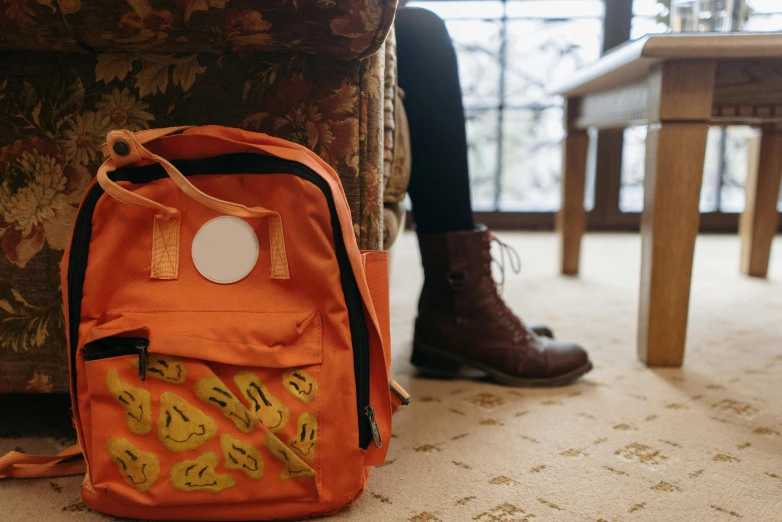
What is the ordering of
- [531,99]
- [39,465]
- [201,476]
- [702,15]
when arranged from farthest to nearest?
1. [531,99]
2. [702,15]
3. [39,465]
4. [201,476]

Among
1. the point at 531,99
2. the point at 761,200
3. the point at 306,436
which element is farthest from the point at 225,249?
the point at 531,99

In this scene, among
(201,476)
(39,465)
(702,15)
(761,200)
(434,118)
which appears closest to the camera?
(201,476)

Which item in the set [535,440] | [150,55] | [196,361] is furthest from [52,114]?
[535,440]

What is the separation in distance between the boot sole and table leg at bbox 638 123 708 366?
0.14m

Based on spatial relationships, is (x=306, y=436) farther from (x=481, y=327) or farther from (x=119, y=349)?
(x=481, y=327)

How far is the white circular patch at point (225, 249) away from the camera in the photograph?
24.0 inches

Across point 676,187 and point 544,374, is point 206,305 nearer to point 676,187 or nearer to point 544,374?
point 544,374

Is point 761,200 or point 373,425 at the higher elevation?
point 761,200

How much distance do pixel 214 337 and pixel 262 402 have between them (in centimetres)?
7

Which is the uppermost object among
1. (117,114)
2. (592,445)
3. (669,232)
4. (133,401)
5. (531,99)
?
(531,99)

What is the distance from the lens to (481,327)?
989 mm

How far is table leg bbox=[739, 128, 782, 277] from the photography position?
1738mm

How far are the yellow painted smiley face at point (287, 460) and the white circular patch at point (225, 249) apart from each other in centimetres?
15

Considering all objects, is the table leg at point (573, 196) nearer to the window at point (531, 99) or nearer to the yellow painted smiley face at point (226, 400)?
the window at point (531, 99)
